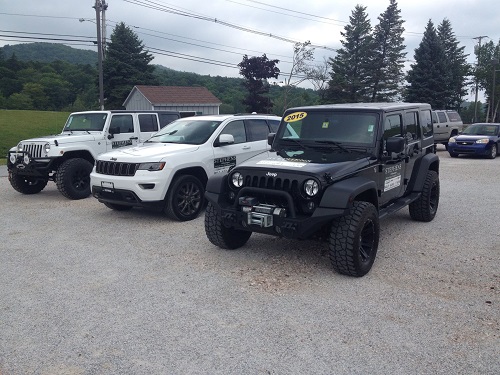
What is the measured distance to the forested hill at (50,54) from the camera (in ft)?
221

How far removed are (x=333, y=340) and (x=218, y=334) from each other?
926 millimetres

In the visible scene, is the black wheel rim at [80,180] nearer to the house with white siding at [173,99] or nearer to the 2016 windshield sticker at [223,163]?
the 2016 windshield sticker at [223,163]

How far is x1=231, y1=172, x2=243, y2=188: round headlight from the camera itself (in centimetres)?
542

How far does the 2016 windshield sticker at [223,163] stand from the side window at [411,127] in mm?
3183

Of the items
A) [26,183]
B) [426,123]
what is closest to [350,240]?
[426,123]

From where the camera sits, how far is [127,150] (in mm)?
8156

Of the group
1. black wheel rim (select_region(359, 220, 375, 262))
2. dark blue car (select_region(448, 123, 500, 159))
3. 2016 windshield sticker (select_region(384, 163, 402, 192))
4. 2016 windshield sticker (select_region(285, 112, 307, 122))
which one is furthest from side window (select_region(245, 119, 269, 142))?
dark blue car (select_region(448, 123, 500, 159))

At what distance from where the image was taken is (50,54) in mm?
67500

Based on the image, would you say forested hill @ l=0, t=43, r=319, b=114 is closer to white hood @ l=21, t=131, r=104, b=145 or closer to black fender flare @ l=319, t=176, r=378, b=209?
white hood @ l=21, t=131, r=104, b=145

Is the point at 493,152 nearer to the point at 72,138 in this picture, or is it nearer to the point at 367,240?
the point at 367,240

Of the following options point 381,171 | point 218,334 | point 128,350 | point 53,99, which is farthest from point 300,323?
point 53,99

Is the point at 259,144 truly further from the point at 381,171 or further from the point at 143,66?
→ the point at 143,66

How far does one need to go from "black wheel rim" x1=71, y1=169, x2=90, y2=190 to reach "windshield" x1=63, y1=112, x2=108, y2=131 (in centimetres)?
110

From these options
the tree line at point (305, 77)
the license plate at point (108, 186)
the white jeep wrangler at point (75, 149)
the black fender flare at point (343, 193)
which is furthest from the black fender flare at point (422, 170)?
the tree line at point (305, 77)
